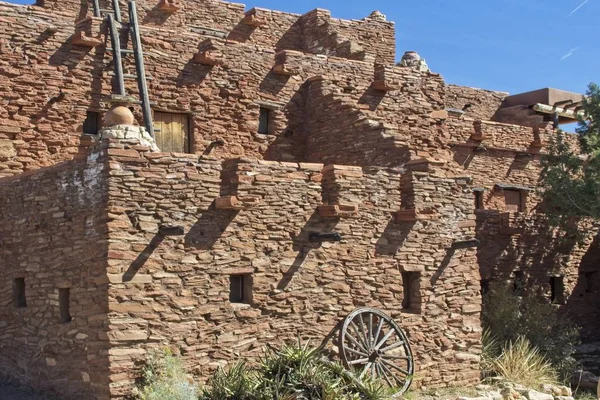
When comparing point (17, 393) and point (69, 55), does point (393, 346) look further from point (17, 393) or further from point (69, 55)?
point (69, 55)

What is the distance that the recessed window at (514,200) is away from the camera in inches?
962

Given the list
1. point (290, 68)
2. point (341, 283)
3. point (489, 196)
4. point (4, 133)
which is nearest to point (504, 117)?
point (489, 196)

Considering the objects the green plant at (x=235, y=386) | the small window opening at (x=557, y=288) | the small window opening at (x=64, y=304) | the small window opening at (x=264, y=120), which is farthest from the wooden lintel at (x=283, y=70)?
the small window opening at (x=557, y=288)

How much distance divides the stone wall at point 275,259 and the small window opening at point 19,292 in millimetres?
2765

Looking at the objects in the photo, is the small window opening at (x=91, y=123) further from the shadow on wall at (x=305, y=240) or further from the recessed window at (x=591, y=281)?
the recessed window at (x=591, y=281)

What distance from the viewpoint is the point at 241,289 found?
13797mm

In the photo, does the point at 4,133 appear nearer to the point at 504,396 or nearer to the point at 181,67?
the point at 181,67

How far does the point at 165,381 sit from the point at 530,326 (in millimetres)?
9656

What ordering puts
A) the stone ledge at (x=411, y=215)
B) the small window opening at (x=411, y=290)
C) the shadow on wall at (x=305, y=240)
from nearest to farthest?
the shadow on wall at (x=305, y=240)
the stone ledge at (x=411, y=215)
the small window opening at (x=411, y=290)

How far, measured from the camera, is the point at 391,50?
947 inches

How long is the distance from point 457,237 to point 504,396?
2.98 metres

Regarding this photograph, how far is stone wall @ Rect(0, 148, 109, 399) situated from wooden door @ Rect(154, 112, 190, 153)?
148 inches

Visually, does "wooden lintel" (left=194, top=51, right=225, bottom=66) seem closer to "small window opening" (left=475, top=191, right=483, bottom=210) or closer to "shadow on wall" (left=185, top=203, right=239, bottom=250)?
"shadow on wall" (left=185, top=203, right=239, bottom=250)

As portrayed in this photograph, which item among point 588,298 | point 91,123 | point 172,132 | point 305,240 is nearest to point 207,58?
point 172,132
